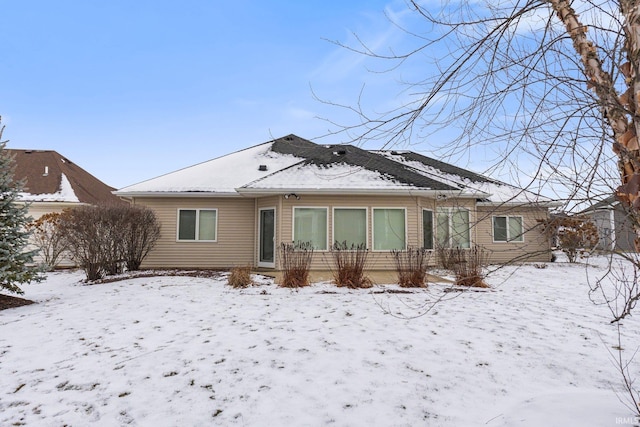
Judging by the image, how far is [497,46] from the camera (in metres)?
2.55

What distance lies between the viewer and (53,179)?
16031 mm

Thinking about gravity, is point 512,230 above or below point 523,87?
below

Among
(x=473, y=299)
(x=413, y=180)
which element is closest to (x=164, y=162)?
(x=413, y=180)

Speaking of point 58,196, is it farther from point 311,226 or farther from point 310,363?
point 310,363

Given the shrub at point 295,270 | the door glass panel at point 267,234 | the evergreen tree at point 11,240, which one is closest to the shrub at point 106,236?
the evergreen tree at point 11,240

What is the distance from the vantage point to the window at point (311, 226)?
34.9ft

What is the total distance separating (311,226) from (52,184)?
1303 cm

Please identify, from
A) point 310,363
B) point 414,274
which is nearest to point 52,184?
point 414,274

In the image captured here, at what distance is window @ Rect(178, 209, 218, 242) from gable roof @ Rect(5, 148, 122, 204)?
408 centimetres

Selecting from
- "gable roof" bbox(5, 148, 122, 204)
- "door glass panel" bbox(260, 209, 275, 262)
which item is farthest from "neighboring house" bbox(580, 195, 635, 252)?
"gable roof" bbox(5, 148, 122, 204)

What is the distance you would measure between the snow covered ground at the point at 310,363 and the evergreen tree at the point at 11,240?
64cm

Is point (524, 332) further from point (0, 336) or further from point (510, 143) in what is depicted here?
point (0, 336)

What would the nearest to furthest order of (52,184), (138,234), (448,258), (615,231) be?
(615,231) < (448,258) < (138,234) < (52,184)

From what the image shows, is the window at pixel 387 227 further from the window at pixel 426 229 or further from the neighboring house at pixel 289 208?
the window at pixel 426 229
